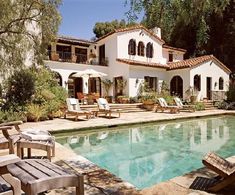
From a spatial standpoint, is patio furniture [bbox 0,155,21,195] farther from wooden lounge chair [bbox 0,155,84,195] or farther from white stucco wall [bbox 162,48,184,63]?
white stucco wall [bbox 162,48,184,63]

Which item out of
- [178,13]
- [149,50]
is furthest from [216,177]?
[149,50]

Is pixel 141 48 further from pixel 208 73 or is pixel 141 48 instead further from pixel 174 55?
pixel 208 73

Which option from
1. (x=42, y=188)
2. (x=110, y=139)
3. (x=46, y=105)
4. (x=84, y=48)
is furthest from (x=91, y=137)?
(x=84, y=48)

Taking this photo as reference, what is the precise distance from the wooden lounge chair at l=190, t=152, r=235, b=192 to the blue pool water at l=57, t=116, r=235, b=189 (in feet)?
5.77

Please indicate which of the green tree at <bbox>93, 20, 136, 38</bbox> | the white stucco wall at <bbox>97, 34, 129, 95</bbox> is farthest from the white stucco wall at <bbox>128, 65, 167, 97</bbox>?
the green tree at <bbox>93, 20, 136, 38</bbox>

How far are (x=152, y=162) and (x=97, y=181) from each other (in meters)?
3.49

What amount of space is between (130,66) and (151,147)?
50.3 ft

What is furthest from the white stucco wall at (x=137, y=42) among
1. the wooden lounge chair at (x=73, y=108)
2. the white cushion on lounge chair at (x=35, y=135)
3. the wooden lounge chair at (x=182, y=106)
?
the white cushion on lounge chair at (x=35, y=135)

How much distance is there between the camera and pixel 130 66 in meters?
24.6

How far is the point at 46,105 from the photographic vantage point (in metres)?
16.1

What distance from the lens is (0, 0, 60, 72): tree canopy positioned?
50.0 feet

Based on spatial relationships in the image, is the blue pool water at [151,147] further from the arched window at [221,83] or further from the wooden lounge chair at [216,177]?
the arched window at [221,83]

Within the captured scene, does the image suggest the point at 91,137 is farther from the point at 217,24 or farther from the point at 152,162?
the point at 217,24

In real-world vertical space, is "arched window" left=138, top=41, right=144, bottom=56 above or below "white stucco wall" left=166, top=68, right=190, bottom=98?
above
